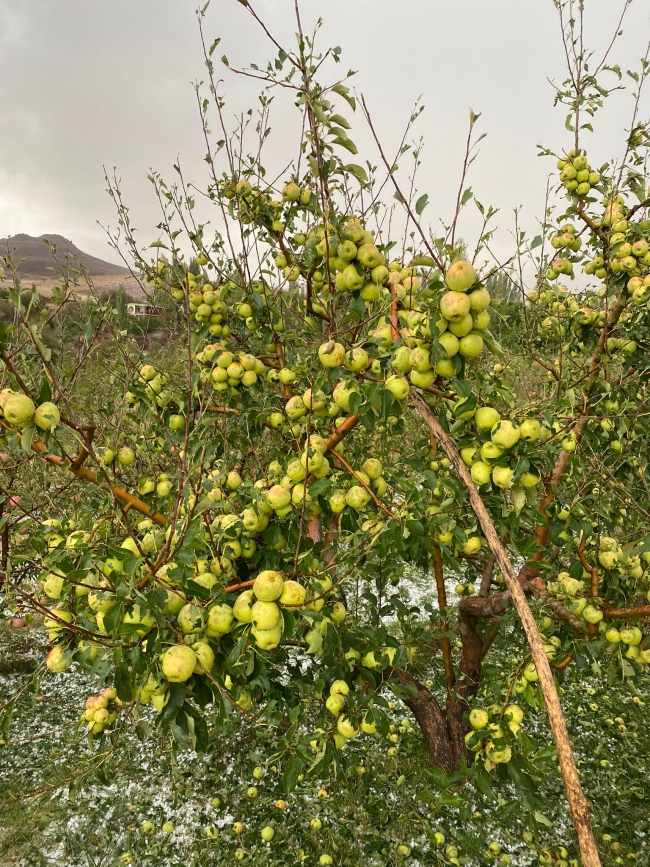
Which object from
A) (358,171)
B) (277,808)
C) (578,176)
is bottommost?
(277,808)

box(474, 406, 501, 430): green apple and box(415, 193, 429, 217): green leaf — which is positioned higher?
box(415, 193, 429, 217): green leaf

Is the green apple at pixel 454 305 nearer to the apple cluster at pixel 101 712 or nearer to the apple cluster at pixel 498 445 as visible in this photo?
the apple cluster at pixel 498 445

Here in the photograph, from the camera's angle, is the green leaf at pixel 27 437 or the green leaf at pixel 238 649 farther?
the green leaf at pixel 238 649

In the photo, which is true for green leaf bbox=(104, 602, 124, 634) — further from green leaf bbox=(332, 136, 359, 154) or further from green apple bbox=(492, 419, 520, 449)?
green leaf bbox=(332, 136, 359, 154)

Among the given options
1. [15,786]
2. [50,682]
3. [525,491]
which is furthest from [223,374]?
[50,682]

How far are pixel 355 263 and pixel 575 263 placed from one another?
2500 millimetres

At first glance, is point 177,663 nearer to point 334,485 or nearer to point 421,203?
point 334,485

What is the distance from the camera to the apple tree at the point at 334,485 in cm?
134

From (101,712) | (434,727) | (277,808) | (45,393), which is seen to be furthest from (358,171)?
(277,808)

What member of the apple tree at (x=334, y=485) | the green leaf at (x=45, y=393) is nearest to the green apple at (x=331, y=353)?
the apple tree at (x=334, y=485)

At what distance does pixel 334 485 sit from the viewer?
1.91 metres

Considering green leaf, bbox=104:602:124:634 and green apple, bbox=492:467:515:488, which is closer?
green leaf, bbox=104:602:124:634

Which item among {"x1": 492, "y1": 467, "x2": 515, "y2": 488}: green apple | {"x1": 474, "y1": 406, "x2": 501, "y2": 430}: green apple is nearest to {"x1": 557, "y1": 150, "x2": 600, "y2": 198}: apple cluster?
{"x1": 474, "y1": 406, "x2": 501, "y2": 430}: green apple

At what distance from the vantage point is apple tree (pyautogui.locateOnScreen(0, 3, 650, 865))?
4.39 feet
